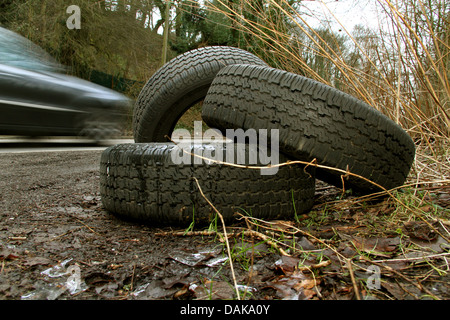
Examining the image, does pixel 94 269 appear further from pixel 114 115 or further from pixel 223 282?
pixel 114 115

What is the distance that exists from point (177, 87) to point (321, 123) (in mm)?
1150

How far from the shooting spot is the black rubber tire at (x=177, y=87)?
2.21m

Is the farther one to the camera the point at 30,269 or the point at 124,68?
the point at 124,68

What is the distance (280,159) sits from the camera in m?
1.57

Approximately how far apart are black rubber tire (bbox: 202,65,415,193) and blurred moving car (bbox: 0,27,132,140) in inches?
149

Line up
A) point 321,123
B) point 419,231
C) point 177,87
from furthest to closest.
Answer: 1. point 177,87
2. point 321,123
3. point 419,231

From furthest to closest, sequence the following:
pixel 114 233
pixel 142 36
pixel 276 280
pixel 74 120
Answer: pixel 142 36, pixel 74 120, pixel 114 233, pixel 276 280

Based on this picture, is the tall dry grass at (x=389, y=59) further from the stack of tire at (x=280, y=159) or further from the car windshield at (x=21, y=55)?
the car windshield at (x=21, y=55)

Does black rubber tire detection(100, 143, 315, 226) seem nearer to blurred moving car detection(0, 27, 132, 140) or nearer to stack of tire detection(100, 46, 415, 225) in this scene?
stack of tire detection(100, 46, 415, 225)

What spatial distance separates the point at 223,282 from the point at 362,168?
3.15ft

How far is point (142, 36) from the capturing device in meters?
11.7

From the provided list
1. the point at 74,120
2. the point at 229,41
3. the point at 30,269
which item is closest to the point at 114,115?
the point at 74,120

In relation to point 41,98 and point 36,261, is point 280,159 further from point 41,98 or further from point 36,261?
point 41,98

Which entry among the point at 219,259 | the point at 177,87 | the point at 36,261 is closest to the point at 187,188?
the point at 219,259
